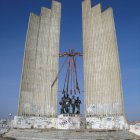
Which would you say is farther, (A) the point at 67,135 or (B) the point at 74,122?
(B) the point at 74,122

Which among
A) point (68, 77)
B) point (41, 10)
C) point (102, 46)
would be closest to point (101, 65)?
point (102, 46)

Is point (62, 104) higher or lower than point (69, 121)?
higher

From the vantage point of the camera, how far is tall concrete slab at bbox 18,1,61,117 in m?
20.4

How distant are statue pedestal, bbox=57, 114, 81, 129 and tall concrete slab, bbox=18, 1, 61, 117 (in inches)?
74.1

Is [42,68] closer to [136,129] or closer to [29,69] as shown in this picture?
[29,69]

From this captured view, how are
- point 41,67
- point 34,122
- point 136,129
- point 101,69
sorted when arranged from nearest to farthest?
point 101,69 < point 34,122 < point 136,129 < point 41,67

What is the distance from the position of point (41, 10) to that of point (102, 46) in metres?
8.15

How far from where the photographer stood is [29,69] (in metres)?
A: 21.0

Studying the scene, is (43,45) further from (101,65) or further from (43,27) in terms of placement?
(101,65)

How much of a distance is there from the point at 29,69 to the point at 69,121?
6.39 m

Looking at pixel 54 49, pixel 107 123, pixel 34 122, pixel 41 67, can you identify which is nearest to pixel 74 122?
pixel 107 123

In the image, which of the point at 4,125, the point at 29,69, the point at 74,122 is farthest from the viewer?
the point at 4,125

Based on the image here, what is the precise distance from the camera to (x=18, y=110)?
1944 cm

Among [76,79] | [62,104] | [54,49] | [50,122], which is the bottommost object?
[50,122]
